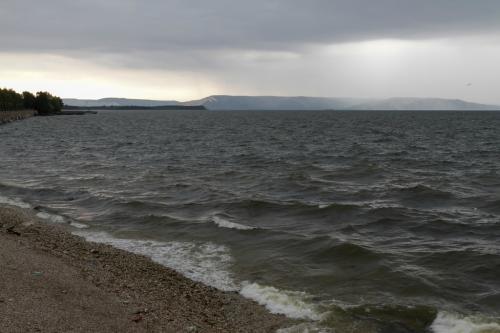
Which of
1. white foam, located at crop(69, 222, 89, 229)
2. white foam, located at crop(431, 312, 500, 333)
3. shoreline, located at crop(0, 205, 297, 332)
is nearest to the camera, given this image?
shoreline, located at crop(0, 205, 297, 332)

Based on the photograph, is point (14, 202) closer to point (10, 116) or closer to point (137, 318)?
point (137, 318)

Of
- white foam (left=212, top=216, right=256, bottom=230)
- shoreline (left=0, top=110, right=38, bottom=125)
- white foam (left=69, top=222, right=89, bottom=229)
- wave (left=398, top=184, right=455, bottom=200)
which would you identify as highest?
shoreline (left=0, top=110, right=38, bottom=125)

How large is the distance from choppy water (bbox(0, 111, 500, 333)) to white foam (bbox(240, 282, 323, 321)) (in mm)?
44

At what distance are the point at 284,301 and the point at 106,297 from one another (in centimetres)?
391

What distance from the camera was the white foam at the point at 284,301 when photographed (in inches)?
394

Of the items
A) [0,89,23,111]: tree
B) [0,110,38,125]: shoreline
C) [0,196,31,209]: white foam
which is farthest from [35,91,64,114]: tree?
[0,196,31,209]: white foam

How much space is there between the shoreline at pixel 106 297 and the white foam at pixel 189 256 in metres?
0.53

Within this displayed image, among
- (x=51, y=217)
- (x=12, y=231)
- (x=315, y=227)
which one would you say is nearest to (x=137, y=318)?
(x=12, y=231)

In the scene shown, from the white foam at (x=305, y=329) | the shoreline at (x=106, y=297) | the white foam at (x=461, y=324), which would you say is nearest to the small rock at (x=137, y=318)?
the shoreline at (x=106, y=297)

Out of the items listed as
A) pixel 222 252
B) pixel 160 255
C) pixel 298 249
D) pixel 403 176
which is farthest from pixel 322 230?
pixel 403 176

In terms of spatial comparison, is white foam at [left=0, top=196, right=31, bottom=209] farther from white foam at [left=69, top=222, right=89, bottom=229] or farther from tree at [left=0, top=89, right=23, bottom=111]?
tree at [left=0, top=89, right=23, bottom=111]

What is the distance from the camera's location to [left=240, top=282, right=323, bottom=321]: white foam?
10.0m

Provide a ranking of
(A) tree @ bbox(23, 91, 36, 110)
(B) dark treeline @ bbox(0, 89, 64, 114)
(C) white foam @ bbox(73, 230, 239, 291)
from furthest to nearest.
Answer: (A) tree @ bbox(23, 91, 36, 110) < (B) dark treeline @ bbox(0, 89, 64, 114) < (C) white foam @ bbox(73, 230, 239, 291)

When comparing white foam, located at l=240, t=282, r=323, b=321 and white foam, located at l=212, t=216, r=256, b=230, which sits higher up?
white foam, located at l=212, t=216, r=256, b=230
